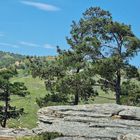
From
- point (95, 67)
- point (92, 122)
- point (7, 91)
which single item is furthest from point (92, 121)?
point (7, 91)

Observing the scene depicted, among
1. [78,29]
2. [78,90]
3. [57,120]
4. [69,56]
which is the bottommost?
[57,120]

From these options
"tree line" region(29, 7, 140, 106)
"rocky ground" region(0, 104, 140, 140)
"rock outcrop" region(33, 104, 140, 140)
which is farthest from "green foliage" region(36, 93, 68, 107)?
"rock outcrop" region(33, 104, 140, 140)

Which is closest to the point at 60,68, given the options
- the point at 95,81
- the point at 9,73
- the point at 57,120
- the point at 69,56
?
the point at 69,56

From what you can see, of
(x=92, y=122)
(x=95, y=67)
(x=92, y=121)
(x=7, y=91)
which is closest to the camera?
(x=92, y=122)

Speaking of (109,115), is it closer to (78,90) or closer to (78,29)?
(78,90)

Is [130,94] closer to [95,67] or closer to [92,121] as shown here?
[95,67]

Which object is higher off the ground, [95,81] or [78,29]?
[78,29]

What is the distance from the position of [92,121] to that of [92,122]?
0.23 metres

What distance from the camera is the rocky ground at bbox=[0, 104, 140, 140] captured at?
31344mm

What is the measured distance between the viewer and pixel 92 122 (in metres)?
35.9

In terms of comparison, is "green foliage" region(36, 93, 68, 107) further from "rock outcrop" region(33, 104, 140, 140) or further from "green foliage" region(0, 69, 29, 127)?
"rock outcrop" region(33, 104, 140, 140)

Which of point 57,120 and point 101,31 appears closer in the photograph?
point 57,120

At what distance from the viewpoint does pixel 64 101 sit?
62719mm

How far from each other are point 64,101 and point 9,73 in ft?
44.5
